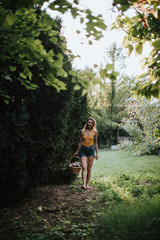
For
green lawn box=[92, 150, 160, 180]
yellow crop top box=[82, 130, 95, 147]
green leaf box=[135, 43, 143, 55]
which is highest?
green leaf box=[135, 43, 143, 55]

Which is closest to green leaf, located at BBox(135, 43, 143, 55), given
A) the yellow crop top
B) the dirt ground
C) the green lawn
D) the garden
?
the garden

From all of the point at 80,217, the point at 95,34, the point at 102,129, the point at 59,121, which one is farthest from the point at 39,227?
the point at 102,129

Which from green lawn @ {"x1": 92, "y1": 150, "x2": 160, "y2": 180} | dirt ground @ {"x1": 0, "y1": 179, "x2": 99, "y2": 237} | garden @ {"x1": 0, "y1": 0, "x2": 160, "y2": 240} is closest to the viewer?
garden @ {"x1": 0, "y1": 0, "x2": 160, "y2": 240}

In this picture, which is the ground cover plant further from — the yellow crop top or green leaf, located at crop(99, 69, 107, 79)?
green leaf, located at crop(99, 69, 107, 79)

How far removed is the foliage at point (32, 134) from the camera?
3.16 metres

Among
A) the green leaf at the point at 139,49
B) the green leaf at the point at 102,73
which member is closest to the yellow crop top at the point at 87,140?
the green leaf at the point at 139,49

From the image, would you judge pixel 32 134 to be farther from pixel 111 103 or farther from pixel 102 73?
pixel 111 103

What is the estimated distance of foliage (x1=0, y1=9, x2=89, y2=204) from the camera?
3.16m

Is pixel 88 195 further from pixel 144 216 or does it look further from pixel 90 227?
pixel 144 216

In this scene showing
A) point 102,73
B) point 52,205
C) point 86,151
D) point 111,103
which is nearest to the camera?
point 102,73

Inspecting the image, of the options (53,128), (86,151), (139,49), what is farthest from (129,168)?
(139,49)

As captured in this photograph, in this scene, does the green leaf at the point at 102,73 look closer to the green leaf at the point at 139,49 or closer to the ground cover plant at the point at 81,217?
the green leaf at the point at 139,49

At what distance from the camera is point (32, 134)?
432 cm

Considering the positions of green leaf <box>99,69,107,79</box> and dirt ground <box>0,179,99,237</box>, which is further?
dirt ground <box>0,179,99,237</box>
